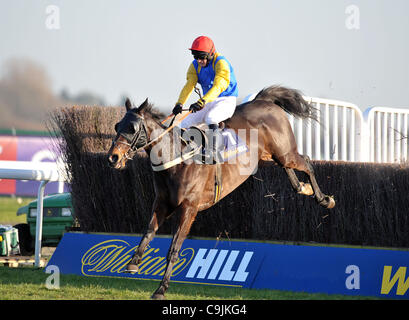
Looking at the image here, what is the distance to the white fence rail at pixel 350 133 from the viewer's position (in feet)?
26.4

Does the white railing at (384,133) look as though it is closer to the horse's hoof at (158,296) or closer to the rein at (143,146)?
the rein at (143,146)

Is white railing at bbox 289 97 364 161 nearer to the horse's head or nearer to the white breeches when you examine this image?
the white breeches

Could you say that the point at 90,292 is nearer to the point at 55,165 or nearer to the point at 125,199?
the point at 125,199

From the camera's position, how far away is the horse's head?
5910 millimetres

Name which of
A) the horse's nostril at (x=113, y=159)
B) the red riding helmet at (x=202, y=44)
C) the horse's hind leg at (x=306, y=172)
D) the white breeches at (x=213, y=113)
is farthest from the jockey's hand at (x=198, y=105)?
the horse's hind leg at (x=306, y=172)

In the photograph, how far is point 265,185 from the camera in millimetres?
7254

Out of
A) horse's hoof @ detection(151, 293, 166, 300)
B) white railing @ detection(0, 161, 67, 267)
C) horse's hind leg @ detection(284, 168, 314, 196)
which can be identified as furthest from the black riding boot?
white railing @ detection(0, 161, 67, 267)

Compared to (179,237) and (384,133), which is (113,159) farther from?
(384,133)

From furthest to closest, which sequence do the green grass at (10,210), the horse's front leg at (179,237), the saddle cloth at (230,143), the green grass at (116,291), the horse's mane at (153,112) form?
the green grass at (10,210) → the saddle cloth at (230,143) → the horse's mane at (153,112) → the horse's front leg at (179,237) → the green grass at (116,291)

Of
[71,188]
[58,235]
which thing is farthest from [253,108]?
[58,235]

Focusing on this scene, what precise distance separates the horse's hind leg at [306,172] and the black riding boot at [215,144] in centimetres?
88

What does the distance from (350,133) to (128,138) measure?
3.46m

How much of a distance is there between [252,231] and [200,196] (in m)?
1.09

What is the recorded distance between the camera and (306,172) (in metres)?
7.35
